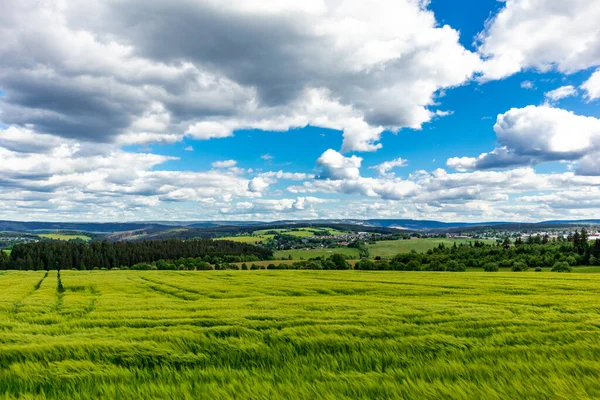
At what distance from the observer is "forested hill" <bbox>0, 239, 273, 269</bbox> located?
136 metres

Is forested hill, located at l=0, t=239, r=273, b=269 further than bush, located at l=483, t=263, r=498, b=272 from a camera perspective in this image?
Yes

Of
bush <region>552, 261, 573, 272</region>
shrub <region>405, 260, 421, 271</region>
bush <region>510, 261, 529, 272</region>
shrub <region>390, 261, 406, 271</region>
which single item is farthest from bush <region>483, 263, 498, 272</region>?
shrub <region>390, 261, 406, 271</region>

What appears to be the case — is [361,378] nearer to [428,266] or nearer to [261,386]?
[261,386]

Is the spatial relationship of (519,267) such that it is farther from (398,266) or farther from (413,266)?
(398,266)

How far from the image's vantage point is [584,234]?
118438 mm

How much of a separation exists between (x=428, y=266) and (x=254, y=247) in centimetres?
11283

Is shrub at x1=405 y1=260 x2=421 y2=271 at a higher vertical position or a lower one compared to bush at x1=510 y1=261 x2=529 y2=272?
lower

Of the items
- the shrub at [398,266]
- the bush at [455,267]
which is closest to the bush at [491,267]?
the bush at [455,267]

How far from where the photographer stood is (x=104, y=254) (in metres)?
145

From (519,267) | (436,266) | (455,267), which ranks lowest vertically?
(436,266)

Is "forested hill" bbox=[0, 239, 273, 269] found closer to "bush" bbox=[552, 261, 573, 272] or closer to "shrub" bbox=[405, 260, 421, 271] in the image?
"shrub" bbox=[405, 260, 421, 271]

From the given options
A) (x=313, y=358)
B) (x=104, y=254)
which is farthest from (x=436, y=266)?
(x=104, y=254)

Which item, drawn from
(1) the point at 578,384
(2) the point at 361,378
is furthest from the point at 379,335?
(1) the point at 578,384

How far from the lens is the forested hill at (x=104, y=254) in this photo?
446ft
